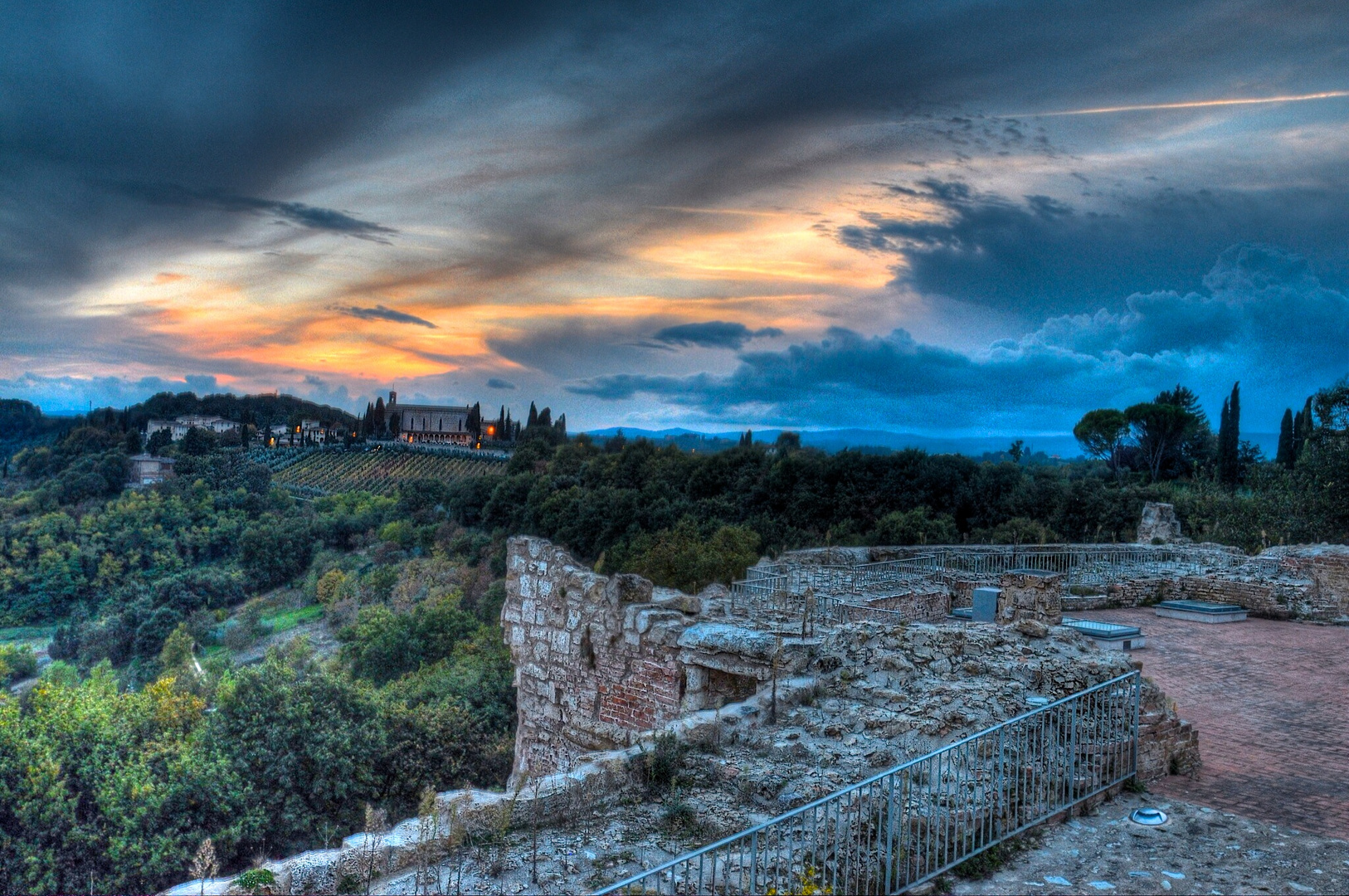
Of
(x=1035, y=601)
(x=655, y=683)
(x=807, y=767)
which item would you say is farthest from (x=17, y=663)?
(x=807, y=767)

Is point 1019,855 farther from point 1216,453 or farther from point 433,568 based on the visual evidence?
point 1216,453

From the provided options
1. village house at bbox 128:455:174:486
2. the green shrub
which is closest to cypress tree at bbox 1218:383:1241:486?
the green shrub

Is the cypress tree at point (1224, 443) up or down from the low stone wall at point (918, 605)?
up

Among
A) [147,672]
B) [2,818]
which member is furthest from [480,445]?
[2,818]

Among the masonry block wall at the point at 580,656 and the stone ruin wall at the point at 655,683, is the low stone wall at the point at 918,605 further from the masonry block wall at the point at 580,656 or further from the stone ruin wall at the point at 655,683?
the masonry block wall at the point at 580,656

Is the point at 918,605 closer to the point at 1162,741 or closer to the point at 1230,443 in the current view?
the point at 1162,741

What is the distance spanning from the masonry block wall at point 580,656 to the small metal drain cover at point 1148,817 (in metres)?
4.56

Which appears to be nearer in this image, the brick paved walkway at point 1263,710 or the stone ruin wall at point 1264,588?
the brick paved walkway at point 1263,710

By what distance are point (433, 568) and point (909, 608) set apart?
121 ft

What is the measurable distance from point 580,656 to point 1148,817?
6.23 meters

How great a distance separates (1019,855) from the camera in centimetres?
557

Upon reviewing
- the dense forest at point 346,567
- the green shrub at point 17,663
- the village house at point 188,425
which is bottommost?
the green shrub at point 17,663

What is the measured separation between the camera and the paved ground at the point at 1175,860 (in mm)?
5117

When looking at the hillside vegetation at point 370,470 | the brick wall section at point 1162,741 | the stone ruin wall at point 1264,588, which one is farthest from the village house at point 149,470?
the brick wall section at point 1162,741
